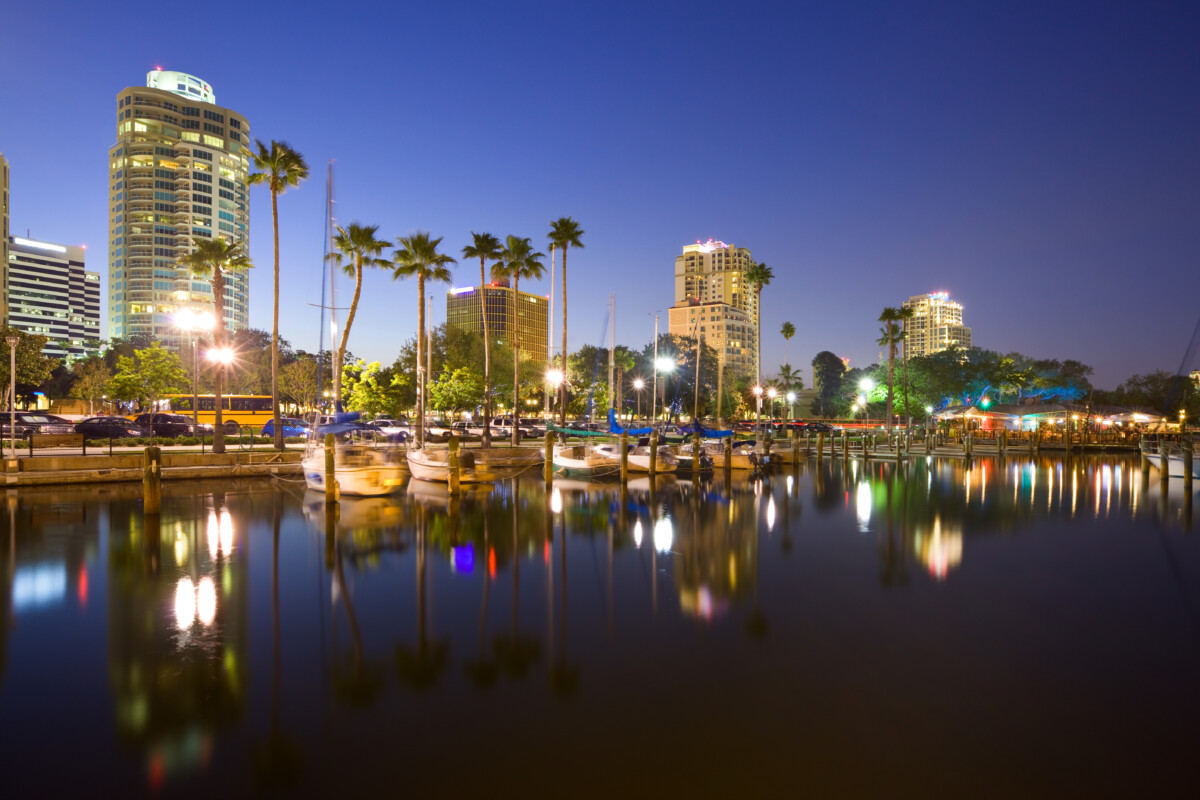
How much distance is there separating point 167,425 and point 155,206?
534ft

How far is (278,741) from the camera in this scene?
711 cm

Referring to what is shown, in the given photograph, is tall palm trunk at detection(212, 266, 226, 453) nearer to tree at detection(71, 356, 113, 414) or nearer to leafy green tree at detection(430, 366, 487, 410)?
leafy green tree at detection(430, 366, 487, 410)

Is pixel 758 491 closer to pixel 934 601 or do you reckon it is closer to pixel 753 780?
pixel 934 601

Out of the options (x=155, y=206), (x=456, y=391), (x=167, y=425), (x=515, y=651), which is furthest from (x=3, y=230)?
(x=515, y=651)

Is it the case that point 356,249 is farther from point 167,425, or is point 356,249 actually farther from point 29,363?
point 29,363

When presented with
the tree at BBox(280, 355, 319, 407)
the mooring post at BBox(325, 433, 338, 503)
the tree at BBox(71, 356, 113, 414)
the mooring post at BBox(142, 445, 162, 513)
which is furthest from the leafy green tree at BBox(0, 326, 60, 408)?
the mooring post at BBox(325, 433, 338, 503)

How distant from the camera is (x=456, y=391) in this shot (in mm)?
53625

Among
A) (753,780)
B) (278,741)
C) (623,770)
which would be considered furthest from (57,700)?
(753,780)

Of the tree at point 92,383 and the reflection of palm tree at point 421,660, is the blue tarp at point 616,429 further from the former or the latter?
the tree at point 92,383

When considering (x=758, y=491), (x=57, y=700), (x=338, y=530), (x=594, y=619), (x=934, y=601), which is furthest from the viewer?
(x=758, y=491)

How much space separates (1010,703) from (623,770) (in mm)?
5113

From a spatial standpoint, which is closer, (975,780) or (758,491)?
(975,780)

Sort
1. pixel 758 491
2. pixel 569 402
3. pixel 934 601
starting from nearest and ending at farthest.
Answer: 1. pixel 934 601
2. pixel 758 491
3. pixel 569 402

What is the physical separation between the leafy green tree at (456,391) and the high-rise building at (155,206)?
458 feet
